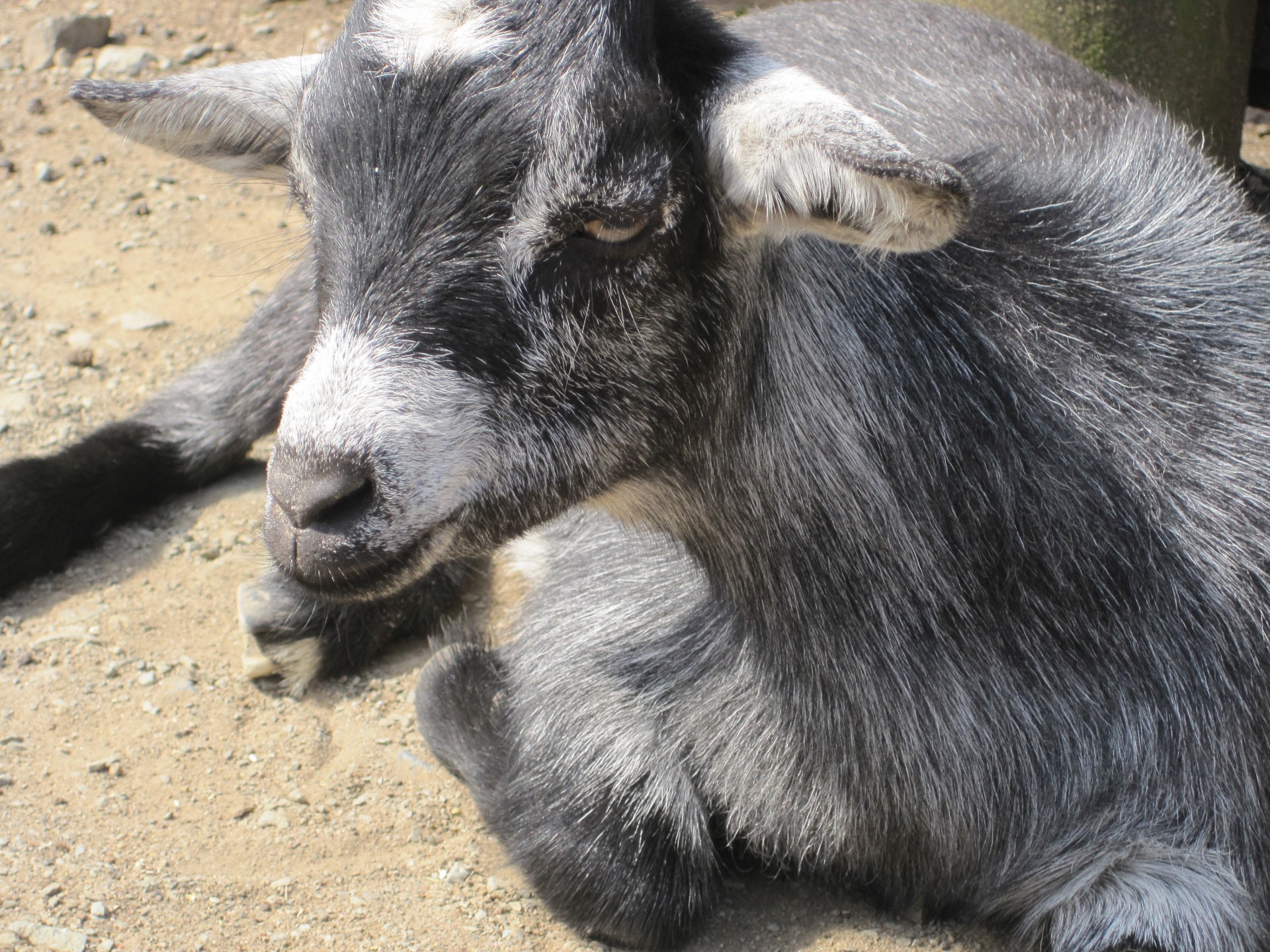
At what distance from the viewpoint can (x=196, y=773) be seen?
3.52 meters

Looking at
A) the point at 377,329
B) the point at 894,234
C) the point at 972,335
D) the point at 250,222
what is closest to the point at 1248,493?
the point at 972,335

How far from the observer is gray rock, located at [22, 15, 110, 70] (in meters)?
6.95

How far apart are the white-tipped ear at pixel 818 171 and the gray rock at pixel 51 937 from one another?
1.96 metres

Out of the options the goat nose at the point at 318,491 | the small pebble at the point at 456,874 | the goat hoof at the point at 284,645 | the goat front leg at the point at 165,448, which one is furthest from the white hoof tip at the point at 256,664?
the goat nose at the point at 318,491

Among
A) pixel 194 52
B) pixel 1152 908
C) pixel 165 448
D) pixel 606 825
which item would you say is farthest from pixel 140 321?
pixel 1152 908

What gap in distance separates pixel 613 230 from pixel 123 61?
202 inches

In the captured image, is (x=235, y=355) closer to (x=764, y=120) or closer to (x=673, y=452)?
(x=673, y=452)

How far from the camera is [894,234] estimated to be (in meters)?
2.35

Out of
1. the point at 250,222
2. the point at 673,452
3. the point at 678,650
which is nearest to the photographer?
the point at 673,452

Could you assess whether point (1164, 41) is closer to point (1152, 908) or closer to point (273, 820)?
point (1152, 908)

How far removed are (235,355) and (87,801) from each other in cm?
173

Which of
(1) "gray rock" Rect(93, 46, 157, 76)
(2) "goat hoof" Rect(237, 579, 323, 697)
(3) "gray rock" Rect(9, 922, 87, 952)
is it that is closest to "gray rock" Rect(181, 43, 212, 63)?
(1) "gray rock" Rect(93, 46, 157, 76)

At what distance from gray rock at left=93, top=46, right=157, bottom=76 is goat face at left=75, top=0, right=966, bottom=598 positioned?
4575 mm

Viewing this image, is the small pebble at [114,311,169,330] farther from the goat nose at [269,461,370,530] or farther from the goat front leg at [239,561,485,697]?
the goat nose at [269,461,370,530]
